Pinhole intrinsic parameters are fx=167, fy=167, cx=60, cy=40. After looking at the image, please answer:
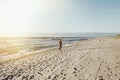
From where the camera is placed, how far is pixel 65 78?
336 inches

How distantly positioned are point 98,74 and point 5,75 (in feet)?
17.1

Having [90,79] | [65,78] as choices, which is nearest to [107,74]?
[90,79]

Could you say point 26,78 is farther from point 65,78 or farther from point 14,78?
point 65,78

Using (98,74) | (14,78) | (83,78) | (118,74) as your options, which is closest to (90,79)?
(83,78)

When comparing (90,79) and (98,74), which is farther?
(98,74)

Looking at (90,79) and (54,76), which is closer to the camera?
(90,79)

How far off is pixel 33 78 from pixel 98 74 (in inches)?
137

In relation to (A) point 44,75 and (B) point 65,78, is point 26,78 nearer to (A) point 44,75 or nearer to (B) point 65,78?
(A) point 44,75

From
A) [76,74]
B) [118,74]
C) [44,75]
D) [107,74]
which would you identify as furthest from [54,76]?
[118,74]

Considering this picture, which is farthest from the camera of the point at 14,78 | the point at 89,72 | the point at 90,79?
the point at 89,72

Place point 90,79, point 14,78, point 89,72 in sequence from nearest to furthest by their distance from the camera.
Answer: point 90,79 → point 14,78 → point 89,72

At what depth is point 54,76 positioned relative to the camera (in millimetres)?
8859

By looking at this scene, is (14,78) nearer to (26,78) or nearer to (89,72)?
(26,78)

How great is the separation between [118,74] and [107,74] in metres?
0.58
